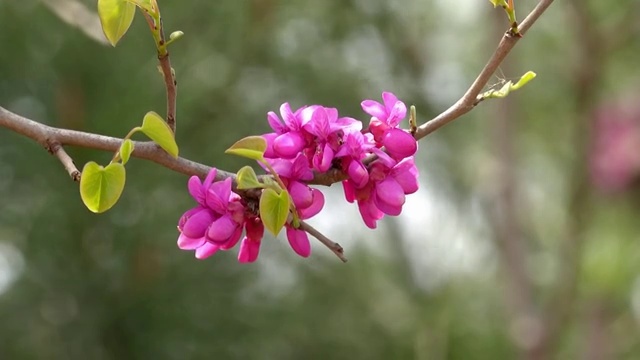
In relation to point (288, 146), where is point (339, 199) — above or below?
above

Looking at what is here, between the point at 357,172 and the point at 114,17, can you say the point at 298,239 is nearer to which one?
the point at 357,172

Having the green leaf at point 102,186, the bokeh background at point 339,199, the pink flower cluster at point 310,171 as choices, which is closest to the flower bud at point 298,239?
the pink flower cluster at point 310,171

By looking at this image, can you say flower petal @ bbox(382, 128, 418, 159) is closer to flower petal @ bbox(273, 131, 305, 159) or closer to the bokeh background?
flower petal @ bbox(273, 131, 305, 159)

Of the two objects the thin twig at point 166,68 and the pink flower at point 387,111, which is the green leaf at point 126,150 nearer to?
the thin twig at point 166,68

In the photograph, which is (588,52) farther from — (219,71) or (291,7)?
(219,71)

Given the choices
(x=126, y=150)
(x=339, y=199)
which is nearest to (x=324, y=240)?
(x=126, y=150)

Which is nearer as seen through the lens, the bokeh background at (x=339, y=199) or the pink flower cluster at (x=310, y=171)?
the pink flower cluster at (x=310, y=171)


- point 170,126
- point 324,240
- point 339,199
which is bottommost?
point 324,240

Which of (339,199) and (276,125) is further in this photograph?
(339,199)
